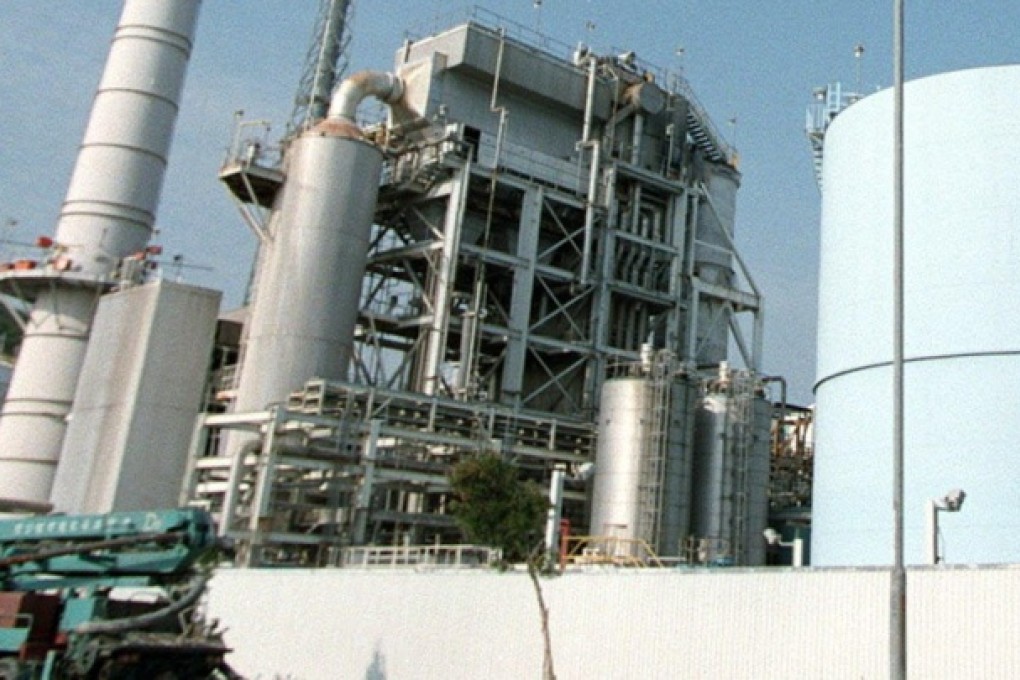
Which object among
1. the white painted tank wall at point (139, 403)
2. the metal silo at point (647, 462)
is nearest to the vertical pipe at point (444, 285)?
the metal silo at point (647, 462)

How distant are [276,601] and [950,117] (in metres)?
18.2

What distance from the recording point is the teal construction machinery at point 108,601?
48.8ft

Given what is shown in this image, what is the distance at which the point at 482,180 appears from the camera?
133ft

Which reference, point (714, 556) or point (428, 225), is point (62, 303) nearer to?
point (428, 225)

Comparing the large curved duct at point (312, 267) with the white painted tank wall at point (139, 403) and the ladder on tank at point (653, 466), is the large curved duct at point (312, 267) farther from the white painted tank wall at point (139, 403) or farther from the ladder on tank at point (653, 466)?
the ladder on tank at point (653, 466)

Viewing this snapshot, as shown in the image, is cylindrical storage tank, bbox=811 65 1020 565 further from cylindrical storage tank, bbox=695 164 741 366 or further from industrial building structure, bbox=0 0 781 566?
cylindrical storage tank, bbox=695 164 741 366

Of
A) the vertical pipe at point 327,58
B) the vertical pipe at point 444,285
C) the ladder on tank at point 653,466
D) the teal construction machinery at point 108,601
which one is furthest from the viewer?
the vertical pipe at point 327,58

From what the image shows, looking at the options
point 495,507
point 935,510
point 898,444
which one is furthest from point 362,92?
point 898,444

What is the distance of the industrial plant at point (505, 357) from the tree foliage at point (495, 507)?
1279 mm

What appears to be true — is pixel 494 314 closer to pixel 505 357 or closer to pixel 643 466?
pixel 505 357

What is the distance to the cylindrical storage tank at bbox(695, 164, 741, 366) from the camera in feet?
151

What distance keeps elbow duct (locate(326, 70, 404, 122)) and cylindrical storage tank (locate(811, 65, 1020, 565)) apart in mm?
19078

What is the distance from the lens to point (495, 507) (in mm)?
23422

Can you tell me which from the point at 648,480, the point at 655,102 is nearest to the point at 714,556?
the point at 648,480
